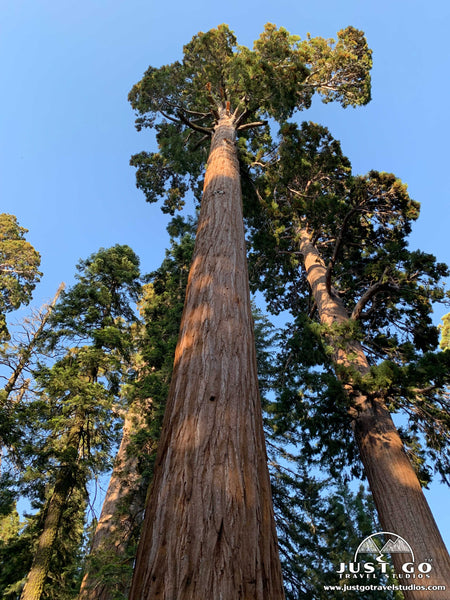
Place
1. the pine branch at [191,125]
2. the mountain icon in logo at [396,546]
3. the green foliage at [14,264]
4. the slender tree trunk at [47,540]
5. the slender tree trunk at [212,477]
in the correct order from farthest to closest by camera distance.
Result: the green foliage at [14,264] < the pine branch at [191,125] < the slender tree trunk at [47,540] < the mountain icon in logo at [396,546] < the slender tree trunk at [212,477]

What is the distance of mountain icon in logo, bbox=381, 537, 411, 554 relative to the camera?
159 inches

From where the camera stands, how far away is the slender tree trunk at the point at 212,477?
134 cm

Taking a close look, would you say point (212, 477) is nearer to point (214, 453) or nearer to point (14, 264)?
point (214, 453)

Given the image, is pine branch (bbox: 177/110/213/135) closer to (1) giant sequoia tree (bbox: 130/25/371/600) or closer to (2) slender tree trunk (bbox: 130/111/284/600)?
(1) giant sequoia tree (bbox: 130/25/371/600)

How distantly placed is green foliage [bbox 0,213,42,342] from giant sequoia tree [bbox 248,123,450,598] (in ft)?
41.5

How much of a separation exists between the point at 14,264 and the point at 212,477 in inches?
765

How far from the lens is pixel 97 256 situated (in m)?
12.6

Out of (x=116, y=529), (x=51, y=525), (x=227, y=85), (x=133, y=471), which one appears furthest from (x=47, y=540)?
(x=227, y=85)

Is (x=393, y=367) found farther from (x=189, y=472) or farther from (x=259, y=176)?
(x=259, y=176)

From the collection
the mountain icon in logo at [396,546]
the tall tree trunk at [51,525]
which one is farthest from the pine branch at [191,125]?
the mountain icon in logo at [396,546]

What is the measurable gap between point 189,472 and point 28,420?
8.68m

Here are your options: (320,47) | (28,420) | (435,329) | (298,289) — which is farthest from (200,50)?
(28,420)

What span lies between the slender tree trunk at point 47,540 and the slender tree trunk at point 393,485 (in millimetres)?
6451

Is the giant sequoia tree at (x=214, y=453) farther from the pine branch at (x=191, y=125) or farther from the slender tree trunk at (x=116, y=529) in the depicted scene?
the slender tree trunk at (x=116, y=529)
